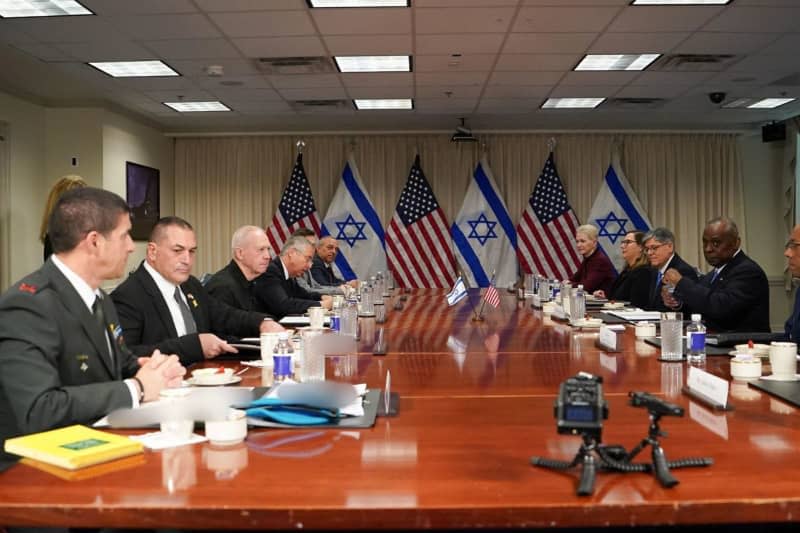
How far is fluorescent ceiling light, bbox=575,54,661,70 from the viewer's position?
6.70 metres

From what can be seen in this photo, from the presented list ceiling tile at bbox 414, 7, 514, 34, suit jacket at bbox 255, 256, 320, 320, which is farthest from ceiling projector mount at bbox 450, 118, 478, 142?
suit jacket at bbox 255, 256, 320, 320

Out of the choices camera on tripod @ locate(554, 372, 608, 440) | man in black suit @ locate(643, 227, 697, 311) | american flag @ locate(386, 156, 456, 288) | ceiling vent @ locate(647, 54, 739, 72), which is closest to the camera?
camera on tripod @ locate(554, 372, 608, 440)

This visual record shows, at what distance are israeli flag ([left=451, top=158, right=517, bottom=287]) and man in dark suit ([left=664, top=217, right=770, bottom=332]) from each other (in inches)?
228

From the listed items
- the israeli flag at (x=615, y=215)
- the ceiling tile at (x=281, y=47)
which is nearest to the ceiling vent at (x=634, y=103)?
the israeli flag at (x=615, y=215)

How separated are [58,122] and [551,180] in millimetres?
6146

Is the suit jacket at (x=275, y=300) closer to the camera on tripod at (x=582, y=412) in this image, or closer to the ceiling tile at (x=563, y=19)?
the ceiling tile at (x=563, y=19)

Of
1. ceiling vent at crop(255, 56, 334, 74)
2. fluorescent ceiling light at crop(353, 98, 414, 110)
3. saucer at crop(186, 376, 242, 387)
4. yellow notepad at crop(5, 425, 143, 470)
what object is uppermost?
fluorescent ceiling light at crop(353, 98, 414, 110)

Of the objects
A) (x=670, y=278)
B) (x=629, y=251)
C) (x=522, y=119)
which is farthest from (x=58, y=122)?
(x=670, y=278)

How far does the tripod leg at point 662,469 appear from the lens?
1433 mm

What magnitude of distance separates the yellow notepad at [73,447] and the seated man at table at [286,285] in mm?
3659

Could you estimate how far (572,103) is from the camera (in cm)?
889

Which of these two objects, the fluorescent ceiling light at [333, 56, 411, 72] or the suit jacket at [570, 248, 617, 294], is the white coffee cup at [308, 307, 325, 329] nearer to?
the fluorescent ceiling light at [333, 56, 411, 72]

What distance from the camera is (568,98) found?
8477mm

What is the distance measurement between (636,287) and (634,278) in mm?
174
